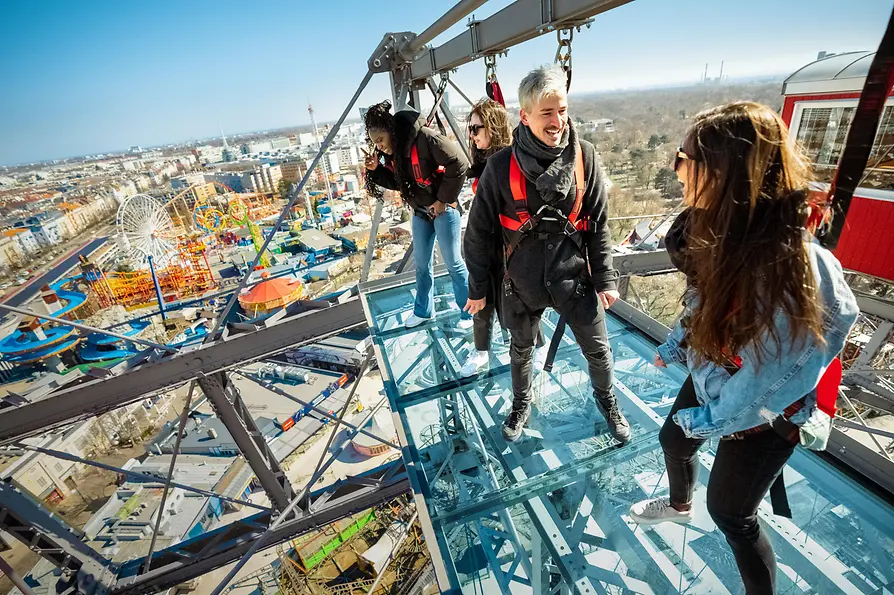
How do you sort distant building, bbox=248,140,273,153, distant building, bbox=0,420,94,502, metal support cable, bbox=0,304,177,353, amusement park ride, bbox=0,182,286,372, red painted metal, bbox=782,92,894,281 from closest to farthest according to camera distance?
metal support cable, bbox=0,304,177,353, red painted metal, bbox=782,92,894,281, distant building, bbox=0,420,94,502, amusement park ride, bbox=0,182,286,372, distant building, bbox=248,140,273,153

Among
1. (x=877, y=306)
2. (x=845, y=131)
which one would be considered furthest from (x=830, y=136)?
(x=877, y=306)

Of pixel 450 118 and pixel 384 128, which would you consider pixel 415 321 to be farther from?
pixel 450 118

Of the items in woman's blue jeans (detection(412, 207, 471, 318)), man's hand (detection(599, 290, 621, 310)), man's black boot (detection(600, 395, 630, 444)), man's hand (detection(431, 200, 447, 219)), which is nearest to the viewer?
man's hand (detection(599, 290, 621, 310))

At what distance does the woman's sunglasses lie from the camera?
1.16 metres

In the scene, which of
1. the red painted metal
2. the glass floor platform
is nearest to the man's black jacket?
the glass floor platform

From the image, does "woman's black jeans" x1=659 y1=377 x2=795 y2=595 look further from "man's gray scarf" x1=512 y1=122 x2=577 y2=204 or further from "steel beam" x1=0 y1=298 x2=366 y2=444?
"steel beam" x1=0 y1=298 x2=366 y2=444

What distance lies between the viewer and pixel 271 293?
21.8 metres

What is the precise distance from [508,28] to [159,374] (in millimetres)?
3692

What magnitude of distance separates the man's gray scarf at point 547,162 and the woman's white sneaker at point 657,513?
4.83ft

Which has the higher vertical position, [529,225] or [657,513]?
[529,225]

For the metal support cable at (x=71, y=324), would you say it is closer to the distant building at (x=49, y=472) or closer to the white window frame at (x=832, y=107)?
the white window frame at (x=832, y=107)

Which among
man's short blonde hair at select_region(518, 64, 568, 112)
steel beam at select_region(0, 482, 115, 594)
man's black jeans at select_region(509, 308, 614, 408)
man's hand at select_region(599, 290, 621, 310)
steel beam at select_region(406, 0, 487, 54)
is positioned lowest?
steel beam at select_region(0, 482, 115, 594)

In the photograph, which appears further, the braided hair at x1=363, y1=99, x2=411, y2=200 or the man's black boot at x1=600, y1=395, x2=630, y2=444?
the braided hair at x1=363, y1=99, x2=411, y2=200

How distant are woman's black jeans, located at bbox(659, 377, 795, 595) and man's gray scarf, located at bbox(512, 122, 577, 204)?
93 centimetres
